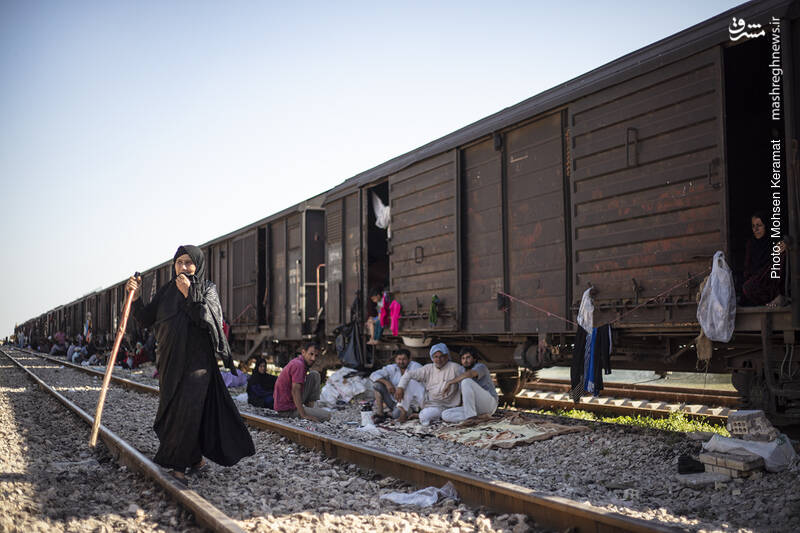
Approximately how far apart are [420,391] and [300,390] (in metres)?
1.56

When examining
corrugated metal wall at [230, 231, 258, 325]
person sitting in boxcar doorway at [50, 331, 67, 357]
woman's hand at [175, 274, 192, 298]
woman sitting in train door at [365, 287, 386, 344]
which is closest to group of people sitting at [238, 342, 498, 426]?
woman sitting in train door at [365, 287, 386, 344]

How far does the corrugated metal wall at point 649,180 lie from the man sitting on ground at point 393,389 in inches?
111

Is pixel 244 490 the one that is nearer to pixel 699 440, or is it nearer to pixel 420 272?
pixel 699 440

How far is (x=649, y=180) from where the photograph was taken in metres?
6.11

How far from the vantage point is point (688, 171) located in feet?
18.9

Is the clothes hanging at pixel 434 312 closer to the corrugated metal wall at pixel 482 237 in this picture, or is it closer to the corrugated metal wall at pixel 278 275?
the corrugated metal wall at pixel 482 237

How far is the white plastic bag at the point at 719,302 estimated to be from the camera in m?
5.34

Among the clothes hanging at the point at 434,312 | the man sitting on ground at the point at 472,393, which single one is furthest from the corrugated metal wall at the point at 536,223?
the clothes hanging at the point at 434,312

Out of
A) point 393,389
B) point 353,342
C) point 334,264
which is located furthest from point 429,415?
point 334,264

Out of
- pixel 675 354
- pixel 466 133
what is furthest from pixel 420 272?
pixel 675 354

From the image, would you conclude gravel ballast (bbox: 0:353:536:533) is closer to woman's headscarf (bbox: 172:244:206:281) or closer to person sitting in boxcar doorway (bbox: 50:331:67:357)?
woman's headscarf (bbox: 172:244:206:281)

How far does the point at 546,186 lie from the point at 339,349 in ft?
18.0

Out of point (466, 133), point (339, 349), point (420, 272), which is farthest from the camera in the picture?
point (339, 349)

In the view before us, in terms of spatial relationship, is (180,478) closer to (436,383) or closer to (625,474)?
(625,474)
